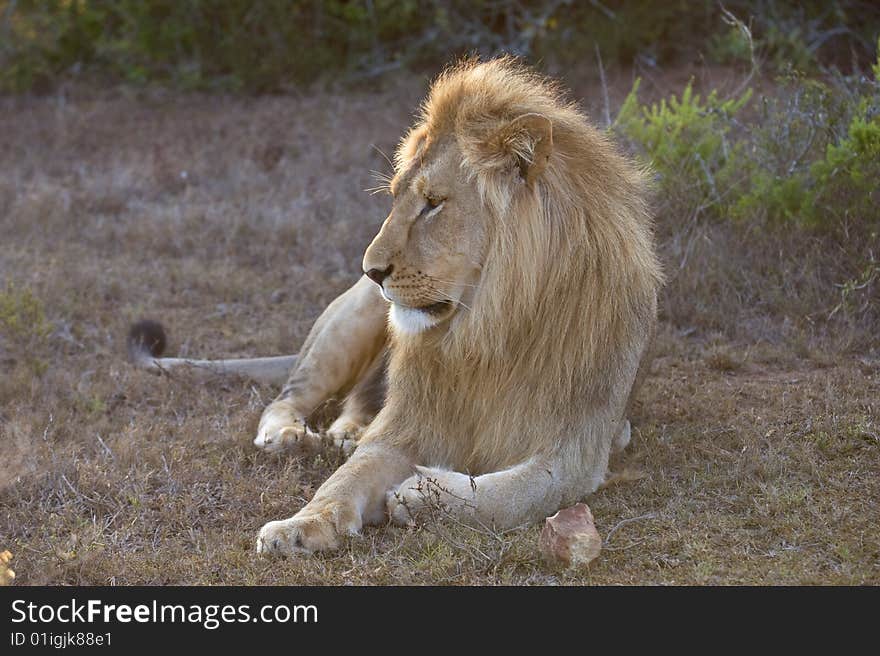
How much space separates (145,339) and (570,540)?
285 cm

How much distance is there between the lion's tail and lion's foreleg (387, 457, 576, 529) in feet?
5.99

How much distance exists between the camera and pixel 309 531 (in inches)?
142

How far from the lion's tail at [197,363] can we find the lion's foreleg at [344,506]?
1.55 metres

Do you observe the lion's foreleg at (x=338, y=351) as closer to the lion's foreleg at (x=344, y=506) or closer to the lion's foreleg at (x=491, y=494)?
the lion's foreleg at (x=344, y=506)

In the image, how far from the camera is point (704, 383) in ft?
17.7

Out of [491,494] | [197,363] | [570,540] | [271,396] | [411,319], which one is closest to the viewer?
[570,540]

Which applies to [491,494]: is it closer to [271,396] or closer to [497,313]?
[497,313]

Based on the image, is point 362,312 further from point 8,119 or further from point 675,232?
point 8,119

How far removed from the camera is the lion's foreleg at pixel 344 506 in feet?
11.7

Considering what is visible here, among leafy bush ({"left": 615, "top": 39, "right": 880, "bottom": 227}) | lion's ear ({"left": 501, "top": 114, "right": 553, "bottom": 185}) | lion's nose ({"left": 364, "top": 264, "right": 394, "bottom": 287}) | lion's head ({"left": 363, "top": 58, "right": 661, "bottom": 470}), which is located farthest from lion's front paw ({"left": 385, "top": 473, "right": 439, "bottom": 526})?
leafy bush ({"left": 615, "top": 39, "right": 880, "bottom": 227})

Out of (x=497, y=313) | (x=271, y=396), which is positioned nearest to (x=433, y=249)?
(x=497, y=313)

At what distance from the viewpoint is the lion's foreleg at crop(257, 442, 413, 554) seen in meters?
3.58

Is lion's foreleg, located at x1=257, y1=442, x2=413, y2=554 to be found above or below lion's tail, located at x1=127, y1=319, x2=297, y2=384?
above

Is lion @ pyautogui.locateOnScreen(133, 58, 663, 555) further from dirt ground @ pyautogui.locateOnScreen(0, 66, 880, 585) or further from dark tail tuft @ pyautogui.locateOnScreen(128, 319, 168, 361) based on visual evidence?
dark tail tuft @ pyautogui.locateOnScreen(128, 319, 168, 361)
